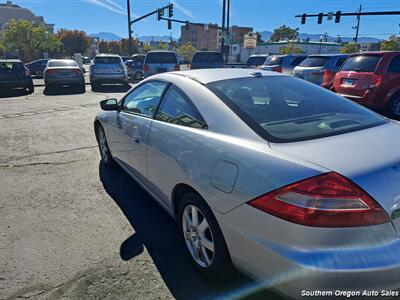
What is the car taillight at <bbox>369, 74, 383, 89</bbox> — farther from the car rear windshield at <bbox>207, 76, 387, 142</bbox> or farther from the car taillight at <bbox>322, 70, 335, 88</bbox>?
the car rear windshield at <bbox>207, 76, 387, 142</bbox>

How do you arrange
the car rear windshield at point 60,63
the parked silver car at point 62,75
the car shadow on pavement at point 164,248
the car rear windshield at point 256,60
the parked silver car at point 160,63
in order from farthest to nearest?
the car rear windshield at point 256,60, the parked silver car at point 160,63, the car rear windshield at point 60,63, the parked silver car at point 62,75, the car shadow on pavement at point 164,248

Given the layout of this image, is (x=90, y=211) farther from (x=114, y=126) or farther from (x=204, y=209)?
(x=204, y=209)

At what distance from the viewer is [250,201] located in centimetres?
196

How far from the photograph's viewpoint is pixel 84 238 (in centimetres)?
321

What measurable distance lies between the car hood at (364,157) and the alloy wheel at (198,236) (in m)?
0.86

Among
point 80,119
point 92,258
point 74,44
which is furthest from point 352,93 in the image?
point 74,44

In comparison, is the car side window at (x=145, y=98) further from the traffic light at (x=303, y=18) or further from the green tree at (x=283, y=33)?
the green tree at (x=283, y=33)

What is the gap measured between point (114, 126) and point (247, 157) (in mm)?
2720

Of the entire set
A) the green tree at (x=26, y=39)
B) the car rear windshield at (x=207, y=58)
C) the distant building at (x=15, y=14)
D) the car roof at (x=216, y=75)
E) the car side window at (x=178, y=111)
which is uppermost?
the distant building at (x=15, y=14)

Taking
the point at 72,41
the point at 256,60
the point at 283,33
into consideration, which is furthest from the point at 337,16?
the point at 283,33

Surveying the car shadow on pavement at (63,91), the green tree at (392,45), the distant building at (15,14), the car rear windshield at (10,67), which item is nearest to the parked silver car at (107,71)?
the car shadow on pavement at (63,91)

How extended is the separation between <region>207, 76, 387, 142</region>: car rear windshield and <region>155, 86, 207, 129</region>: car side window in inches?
9.5

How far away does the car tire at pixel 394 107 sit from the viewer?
26.5 ft

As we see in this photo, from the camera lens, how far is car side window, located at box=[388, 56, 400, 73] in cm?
802
